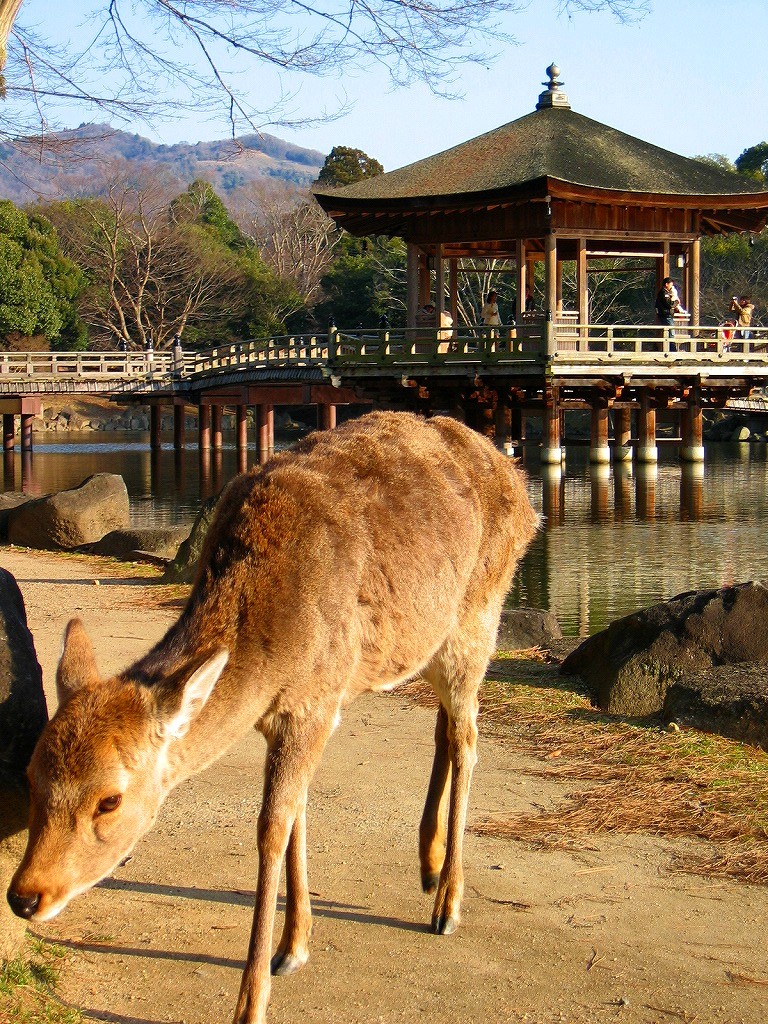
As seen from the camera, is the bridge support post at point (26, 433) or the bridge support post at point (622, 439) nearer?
the bridge support post at point (622, 439)

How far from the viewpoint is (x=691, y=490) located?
2628 cm

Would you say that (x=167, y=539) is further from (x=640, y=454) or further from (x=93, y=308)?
(x=93, y=308)

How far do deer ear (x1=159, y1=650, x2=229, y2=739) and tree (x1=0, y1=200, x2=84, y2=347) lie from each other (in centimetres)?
5025

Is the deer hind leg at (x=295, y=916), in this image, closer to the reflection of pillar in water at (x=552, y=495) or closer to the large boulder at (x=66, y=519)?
the large boulder at (x=66, y=519)

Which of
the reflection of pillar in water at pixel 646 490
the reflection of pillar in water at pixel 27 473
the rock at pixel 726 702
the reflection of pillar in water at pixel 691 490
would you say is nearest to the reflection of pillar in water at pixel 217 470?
the reflection of pillar in water at pixel 27 473

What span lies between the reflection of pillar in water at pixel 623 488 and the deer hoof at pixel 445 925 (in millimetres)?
18646

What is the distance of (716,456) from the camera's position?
1478 inches

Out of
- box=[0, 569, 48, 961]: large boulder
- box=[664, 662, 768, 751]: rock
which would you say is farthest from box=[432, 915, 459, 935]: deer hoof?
box=[664, 662, 768, 751]: rock

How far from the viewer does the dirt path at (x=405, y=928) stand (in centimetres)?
379

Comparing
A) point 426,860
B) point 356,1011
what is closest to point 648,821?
point 426,860

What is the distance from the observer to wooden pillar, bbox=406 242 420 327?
3212 cm

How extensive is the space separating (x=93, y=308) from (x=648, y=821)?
5395 cm

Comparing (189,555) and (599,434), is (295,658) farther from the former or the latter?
(599,434)

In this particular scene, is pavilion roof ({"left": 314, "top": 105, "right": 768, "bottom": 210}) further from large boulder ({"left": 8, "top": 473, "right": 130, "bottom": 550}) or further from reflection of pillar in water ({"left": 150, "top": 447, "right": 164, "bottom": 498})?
large boulder ({"left": 8, "top": 473, "right": 130, "bottom": 550})
